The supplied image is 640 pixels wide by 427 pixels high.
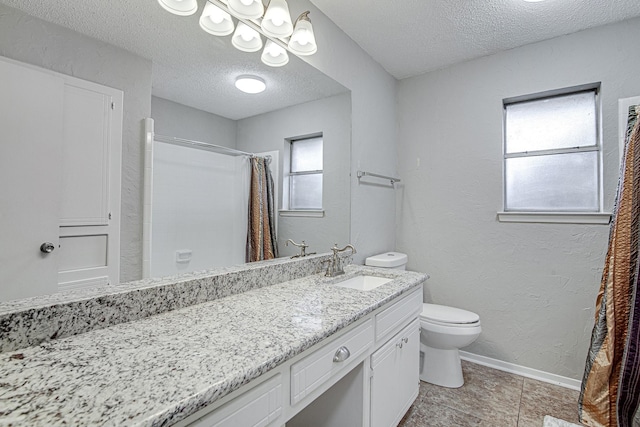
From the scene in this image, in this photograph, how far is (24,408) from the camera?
1.77ft

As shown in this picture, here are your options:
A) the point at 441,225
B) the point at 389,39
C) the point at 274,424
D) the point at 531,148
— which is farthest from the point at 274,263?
the point at 531,148

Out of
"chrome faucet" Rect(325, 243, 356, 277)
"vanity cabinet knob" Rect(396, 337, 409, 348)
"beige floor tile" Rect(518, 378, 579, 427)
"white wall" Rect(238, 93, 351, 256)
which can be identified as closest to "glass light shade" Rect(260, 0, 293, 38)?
"white wall" Rect(238, 93, 351, 256)

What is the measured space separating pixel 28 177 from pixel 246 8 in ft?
3.63

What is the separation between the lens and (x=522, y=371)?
86.8 inches

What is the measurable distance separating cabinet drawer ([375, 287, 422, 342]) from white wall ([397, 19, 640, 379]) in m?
0.92

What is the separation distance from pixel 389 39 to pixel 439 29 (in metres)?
0.34

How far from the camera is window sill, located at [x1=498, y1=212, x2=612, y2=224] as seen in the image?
1.95m

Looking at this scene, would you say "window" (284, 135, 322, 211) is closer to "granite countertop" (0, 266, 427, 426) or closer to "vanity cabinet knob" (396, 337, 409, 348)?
"granite countertop" (0, 266, 427, 426)

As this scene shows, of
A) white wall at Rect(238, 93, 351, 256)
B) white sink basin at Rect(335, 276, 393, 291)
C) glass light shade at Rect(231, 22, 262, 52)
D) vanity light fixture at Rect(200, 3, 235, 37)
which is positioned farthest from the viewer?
A: white sink basin at Rect(335, 276, 393, 291)

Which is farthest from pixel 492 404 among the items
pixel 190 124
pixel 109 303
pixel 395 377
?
pixel 190 124

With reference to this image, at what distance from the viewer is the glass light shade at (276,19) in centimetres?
146

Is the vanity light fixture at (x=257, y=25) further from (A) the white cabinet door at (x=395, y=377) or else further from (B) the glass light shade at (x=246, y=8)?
(A) the white cabinet door at (x=395, y=377)

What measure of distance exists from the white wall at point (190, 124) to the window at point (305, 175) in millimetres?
428

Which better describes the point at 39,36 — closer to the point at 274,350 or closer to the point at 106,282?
the point at 106,282
